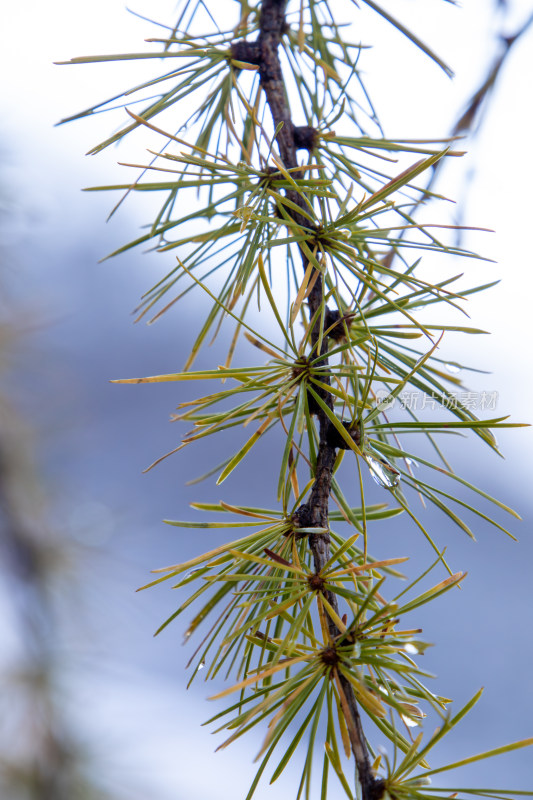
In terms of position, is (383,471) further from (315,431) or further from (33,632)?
(33,632)

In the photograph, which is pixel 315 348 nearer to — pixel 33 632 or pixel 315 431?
pixel 315 431

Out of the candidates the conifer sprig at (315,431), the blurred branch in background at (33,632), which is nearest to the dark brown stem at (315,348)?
the conifer sprig at (315,431)

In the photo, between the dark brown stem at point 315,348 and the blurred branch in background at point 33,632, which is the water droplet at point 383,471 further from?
the blurred branch in background at point 33,632

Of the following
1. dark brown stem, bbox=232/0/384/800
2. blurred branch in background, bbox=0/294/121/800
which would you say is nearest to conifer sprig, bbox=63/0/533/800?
dark brown stem, bbox=232/0/384/800

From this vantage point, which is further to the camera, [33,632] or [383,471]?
[33,632]

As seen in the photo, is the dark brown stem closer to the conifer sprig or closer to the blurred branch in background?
the conifer sprig

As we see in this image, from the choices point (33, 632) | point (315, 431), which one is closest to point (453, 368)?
point (315, 431)

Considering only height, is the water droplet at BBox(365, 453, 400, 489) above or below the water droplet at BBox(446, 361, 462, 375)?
below
